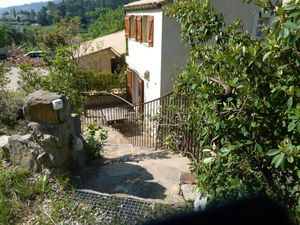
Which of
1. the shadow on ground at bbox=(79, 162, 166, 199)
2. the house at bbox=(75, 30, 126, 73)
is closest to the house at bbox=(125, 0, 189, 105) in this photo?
the house at bbox=(75, 30, 126, 73)

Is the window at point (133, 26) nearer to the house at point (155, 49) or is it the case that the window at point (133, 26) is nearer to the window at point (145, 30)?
the house at point (155, 49)

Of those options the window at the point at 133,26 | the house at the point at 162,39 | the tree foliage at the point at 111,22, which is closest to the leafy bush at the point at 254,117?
the house at the point at 162,39

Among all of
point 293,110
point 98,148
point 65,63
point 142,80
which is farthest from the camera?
point 142,80

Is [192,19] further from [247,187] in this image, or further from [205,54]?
[247,187]

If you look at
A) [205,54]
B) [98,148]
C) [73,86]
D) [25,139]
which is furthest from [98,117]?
[205,54]

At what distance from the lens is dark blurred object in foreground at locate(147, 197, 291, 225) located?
9.59ft

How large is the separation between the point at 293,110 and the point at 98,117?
11.7 m

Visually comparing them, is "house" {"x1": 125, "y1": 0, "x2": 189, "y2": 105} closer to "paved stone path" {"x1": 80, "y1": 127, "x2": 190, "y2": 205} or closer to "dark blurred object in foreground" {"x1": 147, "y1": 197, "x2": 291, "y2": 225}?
"paved stone path" {"x1": 80, "y1": 127, "x2": 190, "y2": 205}

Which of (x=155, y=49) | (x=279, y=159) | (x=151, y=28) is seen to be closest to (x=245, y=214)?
(x=279, y=159)

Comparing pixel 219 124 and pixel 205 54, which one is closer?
pixel 219 124

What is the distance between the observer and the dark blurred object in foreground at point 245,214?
9.59 ft

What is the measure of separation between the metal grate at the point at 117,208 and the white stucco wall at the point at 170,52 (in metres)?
6.30

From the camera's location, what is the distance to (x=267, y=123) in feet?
7.80

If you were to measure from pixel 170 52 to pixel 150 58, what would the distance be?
143cm
